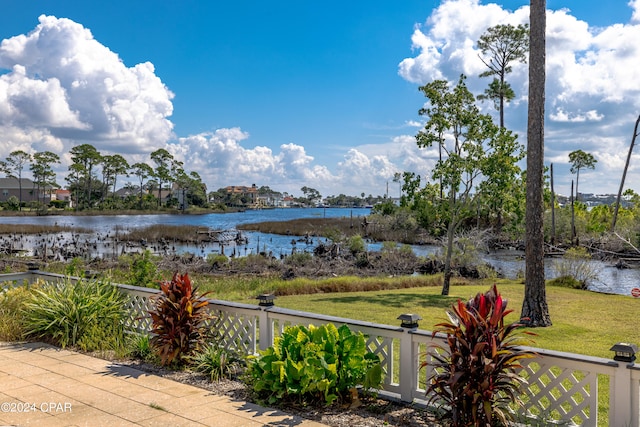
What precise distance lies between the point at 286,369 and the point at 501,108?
139 ft

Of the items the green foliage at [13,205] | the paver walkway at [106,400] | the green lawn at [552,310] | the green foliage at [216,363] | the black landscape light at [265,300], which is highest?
the green foliage at [13,205]

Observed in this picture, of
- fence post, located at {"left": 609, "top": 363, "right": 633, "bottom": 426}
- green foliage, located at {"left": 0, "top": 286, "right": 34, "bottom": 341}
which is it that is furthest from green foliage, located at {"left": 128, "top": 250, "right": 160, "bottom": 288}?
fence post, located at {"left": 609, "top": 363, "right": 633, "bottom": 426}

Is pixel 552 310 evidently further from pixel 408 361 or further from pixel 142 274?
pixel 142 274

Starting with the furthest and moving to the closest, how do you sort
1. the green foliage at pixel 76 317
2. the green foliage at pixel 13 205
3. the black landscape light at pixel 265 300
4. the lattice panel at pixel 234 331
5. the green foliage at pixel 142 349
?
the green foliage at pixel 13 205, the green foliage at pixel 76 317, the green foliage at pixel 142 349, the lattice panel at pixel 234 331, the black landscape light at pixel 265 300

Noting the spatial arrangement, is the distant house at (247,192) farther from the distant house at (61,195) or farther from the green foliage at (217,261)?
the green foliage at (217,261)

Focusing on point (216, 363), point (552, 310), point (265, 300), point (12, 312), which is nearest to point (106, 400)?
point (216, 363)

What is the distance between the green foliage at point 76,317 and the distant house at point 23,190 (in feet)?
341

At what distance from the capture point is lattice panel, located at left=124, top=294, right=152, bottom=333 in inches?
307

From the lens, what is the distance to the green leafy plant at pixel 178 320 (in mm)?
6391

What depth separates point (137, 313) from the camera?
26.1 feet

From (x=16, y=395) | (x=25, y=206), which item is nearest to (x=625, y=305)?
(x=16, y=395)

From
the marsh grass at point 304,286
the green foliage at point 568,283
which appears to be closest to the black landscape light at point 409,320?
the marsh grass at point 304,286

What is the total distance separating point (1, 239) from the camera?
37938mm

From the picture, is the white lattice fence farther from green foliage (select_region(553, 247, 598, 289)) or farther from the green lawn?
green foliage (select_region(553, 247, 598, 289))
